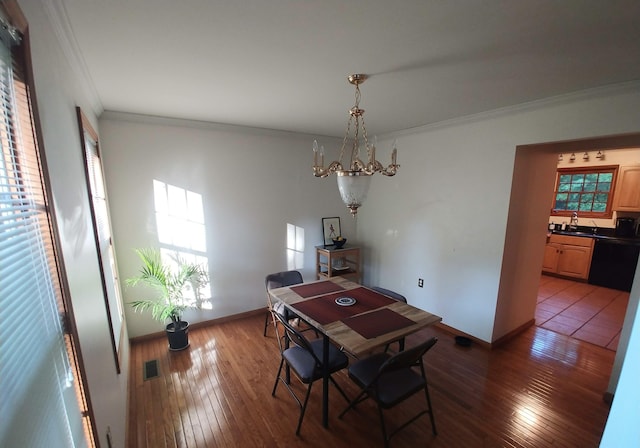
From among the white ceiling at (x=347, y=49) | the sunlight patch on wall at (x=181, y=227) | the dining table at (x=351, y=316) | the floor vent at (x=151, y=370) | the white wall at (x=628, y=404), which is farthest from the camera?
the sunlight patch on wall at (x=181, y=227)

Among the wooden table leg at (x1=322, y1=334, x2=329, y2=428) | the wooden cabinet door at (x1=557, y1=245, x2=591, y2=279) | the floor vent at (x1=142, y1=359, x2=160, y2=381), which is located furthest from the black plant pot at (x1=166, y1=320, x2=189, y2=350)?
the wooden cabinet door at (x1=557, y1=245, x2=591, y2=279)

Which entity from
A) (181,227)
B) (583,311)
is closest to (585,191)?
(583,311)

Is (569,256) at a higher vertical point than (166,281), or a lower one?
lower

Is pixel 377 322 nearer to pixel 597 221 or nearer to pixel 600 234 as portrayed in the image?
pixel 600 234

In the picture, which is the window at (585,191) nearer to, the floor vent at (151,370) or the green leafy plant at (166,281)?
the green leafy plant at (166,281)

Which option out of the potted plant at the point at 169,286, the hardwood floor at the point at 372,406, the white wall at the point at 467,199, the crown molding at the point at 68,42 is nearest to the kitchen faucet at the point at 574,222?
the white wall at the point at 467,199

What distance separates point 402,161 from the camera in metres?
3.73

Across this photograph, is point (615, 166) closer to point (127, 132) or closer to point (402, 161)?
point (402, 161)

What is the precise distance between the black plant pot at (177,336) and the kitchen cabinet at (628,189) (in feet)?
24.7

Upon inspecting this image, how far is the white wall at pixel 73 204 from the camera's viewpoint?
101cm

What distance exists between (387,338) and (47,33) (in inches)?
93.3

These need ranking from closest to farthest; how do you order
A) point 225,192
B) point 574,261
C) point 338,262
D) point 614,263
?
point 225,192, point 338,262, point 614,263, point 574,261

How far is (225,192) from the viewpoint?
131 inches

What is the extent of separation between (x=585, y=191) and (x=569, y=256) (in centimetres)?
143
